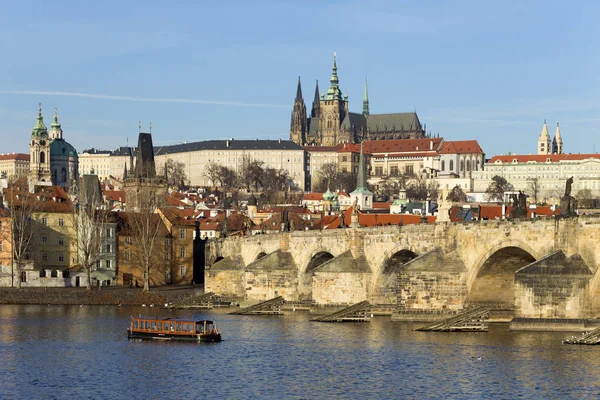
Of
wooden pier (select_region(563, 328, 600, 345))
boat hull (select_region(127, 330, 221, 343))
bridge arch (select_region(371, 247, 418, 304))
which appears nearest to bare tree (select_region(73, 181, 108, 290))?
bridge arch (select_region(371, 247, 418, 304))

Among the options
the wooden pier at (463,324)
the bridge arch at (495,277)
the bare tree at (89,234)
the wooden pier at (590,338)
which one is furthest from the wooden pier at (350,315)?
the bare tree at (89,234)

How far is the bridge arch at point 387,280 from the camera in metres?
70.4

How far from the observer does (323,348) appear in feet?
187

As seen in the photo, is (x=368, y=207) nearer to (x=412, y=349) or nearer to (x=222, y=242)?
(x=222, y=242)

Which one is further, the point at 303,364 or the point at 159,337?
the point at 159,337

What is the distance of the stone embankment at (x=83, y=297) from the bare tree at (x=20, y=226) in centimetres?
336

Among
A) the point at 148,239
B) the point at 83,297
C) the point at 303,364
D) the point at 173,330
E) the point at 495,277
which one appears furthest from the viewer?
the point at 148,239

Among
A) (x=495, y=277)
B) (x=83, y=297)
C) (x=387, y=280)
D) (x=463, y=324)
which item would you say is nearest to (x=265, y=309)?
(x=387, y=280)

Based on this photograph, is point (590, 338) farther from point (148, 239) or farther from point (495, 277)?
point (148, 239)

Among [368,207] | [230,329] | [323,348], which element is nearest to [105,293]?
[230,329]

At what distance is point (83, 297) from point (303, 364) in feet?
120

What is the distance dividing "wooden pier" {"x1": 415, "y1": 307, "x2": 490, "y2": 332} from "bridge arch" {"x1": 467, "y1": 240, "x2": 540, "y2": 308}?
1.21 meters

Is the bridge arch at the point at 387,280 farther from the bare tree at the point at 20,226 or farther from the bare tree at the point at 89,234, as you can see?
the bare tree at the point at 20,226

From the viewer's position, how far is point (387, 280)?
233 ft
